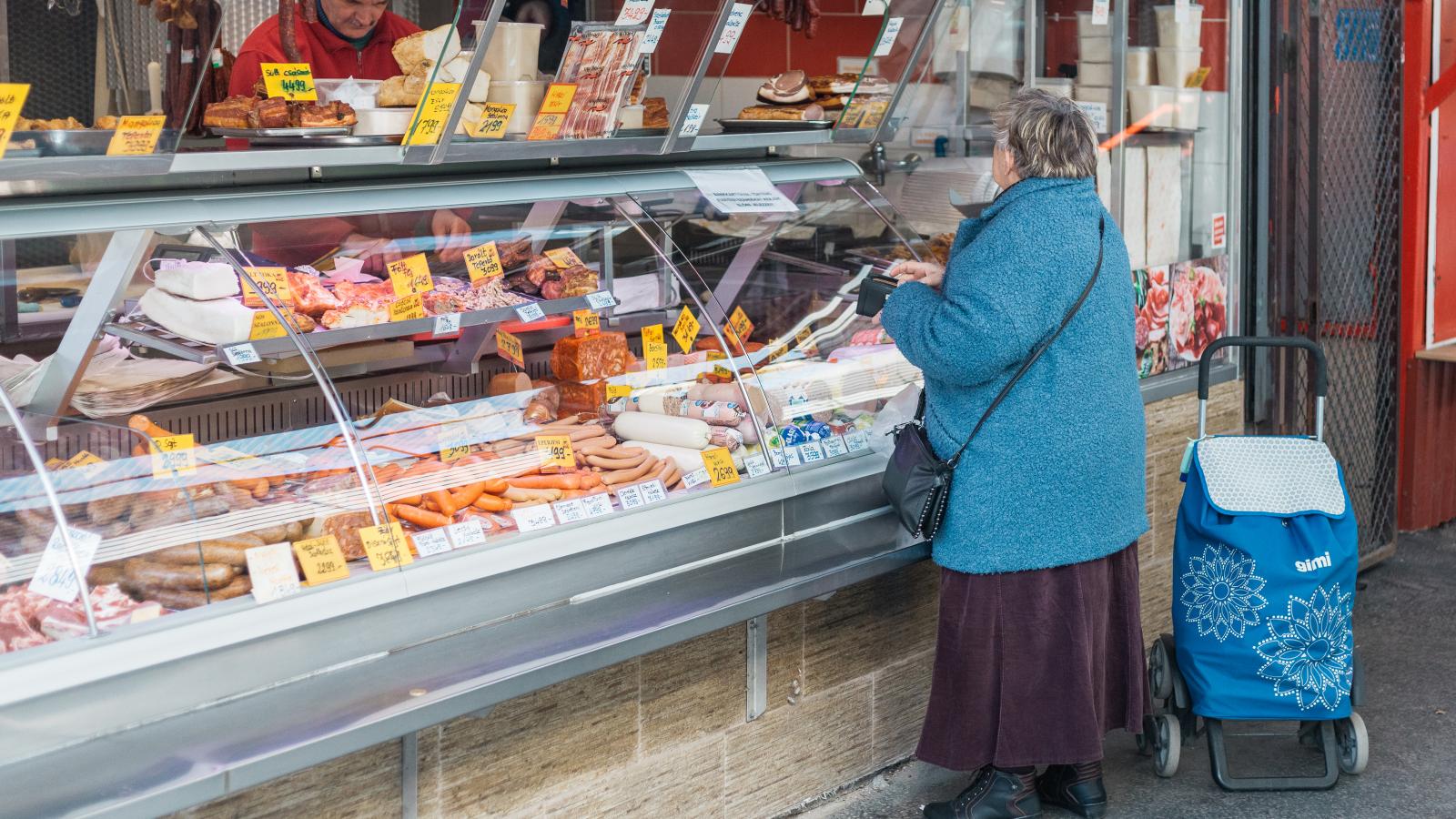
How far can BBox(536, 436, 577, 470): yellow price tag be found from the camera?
3074 millimetres

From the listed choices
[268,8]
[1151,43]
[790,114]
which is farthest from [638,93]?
[268,8]

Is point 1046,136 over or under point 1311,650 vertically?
over

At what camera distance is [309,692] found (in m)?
2.43

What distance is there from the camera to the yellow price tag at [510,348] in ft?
11.2

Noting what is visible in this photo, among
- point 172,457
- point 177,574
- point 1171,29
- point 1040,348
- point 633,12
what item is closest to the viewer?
point 177,574

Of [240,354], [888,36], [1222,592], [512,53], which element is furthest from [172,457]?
[1222,592]

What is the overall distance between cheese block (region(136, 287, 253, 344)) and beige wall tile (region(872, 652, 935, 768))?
1.95m

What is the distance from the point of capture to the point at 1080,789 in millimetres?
3719

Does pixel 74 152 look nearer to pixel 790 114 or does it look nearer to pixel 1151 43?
pixel 790 114

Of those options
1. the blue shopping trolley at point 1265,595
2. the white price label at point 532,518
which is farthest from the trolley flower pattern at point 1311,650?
the white price label at point 532,518

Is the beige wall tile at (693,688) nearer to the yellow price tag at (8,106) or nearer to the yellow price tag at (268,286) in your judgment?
the yellow price tag at (268,286)

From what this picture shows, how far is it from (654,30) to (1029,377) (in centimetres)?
122

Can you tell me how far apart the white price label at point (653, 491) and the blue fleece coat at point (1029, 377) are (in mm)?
696

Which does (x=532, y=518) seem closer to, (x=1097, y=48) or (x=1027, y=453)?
(x=1027, y=453)
